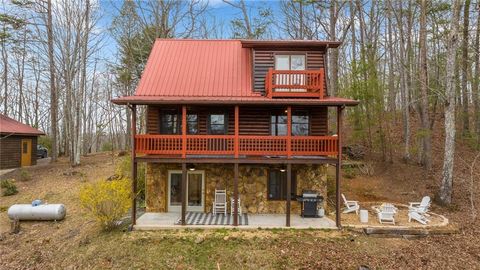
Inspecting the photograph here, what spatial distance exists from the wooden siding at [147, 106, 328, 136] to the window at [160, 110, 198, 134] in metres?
0.22

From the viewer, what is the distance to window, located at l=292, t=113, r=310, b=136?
12836 millimetres

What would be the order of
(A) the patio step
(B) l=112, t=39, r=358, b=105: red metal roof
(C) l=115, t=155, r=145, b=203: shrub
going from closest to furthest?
(A) the patio step
(B) l=112, t=39, r=358, b=105: red metal roof
(C) l=115, t=155, r=145, b=203: shrub

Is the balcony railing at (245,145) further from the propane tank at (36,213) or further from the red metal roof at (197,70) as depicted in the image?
the propane tank at (36,213)

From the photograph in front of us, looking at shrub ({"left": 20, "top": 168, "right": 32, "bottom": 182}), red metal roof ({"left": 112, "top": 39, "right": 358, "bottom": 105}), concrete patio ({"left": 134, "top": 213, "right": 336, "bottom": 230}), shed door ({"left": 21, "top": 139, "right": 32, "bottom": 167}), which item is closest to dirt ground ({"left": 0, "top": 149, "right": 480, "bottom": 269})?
concrete patio ({"left": 134, "top": 213, "right": 336, "bottom": 230})

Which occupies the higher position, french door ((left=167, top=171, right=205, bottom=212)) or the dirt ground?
A: french door ((left=167, top=171, right=205, bottom=212))

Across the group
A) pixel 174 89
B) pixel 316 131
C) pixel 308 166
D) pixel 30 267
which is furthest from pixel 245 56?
pixel 30 267

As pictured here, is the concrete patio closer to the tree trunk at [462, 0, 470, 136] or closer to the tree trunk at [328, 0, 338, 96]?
the tree trunk at [328, 0, 338, 96]

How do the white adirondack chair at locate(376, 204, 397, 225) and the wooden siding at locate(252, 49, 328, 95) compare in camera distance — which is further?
the wooden siding at locate(252, 49, 328, 95)

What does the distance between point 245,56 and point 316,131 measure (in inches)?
199

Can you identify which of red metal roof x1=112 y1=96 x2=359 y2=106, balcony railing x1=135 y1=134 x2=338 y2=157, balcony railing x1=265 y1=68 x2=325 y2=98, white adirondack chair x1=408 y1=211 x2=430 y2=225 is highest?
balcony railing x1=265 y1=68 x2=325 y2=98

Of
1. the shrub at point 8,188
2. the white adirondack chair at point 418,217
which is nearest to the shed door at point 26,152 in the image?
the shrub at point 8,188

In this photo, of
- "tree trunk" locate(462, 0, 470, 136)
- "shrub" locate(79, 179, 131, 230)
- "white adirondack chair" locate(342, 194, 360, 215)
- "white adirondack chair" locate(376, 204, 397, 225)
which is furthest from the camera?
"tree trunk" locate(462, 0, 470, 136)

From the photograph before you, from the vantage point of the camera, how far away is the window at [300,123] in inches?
505

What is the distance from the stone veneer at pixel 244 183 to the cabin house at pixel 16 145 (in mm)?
13435
